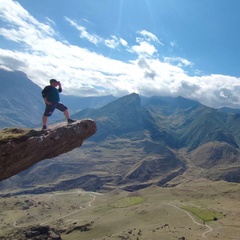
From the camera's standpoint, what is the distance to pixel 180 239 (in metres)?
156

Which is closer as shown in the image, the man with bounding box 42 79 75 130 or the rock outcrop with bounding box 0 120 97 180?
the rock outcrop with bounding box 0 120 97 180

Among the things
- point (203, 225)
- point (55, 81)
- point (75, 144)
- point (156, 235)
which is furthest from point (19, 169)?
point (203, 225)

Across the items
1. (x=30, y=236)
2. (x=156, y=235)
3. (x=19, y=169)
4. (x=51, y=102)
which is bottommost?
(x=30, y=236)

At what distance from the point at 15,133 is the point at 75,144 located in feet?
29.3

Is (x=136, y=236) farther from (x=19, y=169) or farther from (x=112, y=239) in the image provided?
(x=19, y=169)

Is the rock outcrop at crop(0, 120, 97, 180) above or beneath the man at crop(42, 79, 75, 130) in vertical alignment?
beneath

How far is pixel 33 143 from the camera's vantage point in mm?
37469

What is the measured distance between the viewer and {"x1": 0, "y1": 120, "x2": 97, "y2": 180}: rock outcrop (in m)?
35.4

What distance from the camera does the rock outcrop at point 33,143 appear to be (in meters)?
35.4

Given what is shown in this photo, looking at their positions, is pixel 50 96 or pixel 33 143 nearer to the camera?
pixel 33 143

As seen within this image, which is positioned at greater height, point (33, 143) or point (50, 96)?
point (50, 96)

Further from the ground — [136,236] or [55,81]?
[55,81]

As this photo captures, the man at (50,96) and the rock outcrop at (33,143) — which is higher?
the man at (50,96)

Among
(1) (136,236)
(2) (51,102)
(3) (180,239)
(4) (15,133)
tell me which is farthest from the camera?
(1) (136,236)
